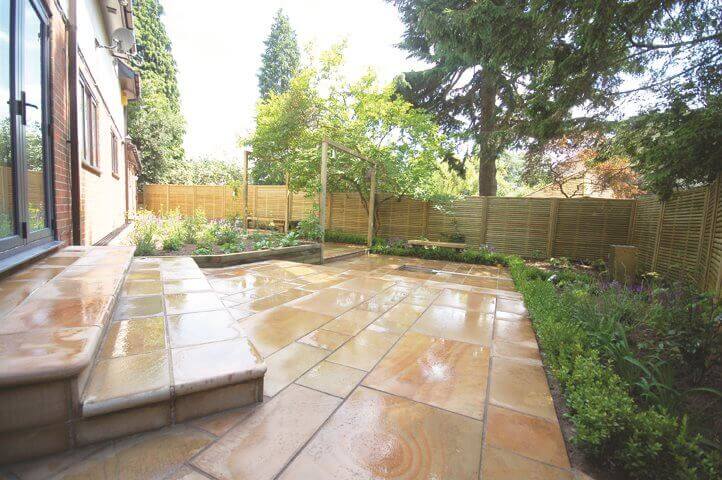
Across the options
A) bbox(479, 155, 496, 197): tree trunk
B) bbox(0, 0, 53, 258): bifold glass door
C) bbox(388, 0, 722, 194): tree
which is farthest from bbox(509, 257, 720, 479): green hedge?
bbox(479, 155, 496, 197): tree trunk

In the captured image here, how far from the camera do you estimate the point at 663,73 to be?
5.23 metres

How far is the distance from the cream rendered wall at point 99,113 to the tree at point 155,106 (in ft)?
38.8

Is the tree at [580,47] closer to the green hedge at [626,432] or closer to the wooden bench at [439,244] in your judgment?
the wooden bench at [439,244]

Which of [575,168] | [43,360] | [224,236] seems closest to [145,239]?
[224,236]

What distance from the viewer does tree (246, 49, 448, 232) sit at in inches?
339

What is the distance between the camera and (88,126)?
5.28m

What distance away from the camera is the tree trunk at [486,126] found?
348 inches

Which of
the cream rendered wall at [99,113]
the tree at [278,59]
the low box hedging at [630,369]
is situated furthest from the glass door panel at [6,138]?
the tree at [278,59]

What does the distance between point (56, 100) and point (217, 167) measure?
82.3ft

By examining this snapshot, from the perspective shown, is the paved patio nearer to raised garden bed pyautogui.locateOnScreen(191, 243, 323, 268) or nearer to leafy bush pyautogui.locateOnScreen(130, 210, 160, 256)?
raised garden bed pyautogui.locateOnScreen(191, 243, 323, 268)

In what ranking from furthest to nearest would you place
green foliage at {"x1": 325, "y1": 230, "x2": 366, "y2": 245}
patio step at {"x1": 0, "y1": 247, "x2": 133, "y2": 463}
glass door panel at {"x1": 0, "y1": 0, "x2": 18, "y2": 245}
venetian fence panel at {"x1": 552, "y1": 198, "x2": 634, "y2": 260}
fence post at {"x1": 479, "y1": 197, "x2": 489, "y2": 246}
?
green foliage at {"x1": 325, "y1": 230, "x2": 366, "y2": 245} → fence post at {"x1": 479, "y1": 197, "x2": 489, "y2": 246} → venetian fence panel at {"x1": 552, "y1": 198, "x2": 634, "y2": 260} → glass door panel at {"x1": 0, "y1": 0, "x2": 18, "y2": 245} → patio step at {"x1": 0, "y1": 247, "x2": 133, "y2": 463}

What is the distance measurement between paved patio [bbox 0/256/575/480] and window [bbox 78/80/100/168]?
3.15m

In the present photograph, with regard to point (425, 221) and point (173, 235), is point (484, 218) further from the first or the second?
point (173, 235)

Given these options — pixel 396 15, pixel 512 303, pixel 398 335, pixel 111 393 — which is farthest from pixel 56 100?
pixel 396 15
